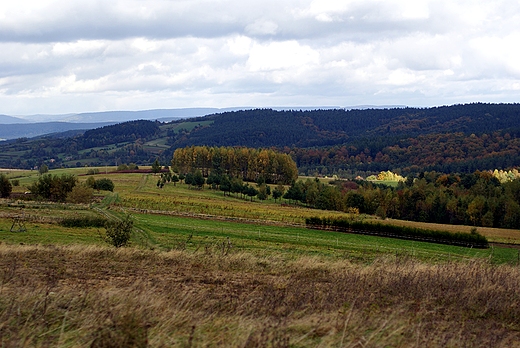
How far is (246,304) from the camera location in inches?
405

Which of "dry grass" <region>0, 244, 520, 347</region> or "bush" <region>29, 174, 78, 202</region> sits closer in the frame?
"dry grass" <region>0, 244, 520, 347</region>

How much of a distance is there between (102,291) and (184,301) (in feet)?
6.09

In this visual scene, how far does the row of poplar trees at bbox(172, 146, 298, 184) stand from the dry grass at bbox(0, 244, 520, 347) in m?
119

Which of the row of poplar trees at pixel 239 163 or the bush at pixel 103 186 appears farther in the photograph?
the row of poplar trees at pixel 239 163

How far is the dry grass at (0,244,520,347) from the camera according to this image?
7926 mm

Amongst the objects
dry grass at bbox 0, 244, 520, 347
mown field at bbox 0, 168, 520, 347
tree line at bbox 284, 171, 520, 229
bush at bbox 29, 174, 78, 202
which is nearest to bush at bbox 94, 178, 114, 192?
bush at bbox 29, 174, 78, 202

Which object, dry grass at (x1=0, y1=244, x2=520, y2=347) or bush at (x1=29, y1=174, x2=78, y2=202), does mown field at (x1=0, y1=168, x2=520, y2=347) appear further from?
bush at (x1=29, y1=174, x2=78, y2=202)

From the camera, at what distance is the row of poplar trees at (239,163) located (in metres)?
135

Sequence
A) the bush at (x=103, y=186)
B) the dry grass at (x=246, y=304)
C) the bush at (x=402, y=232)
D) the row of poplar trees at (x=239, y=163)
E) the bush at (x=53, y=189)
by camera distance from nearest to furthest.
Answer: the dry grass at (x=246, y=304) → the bush at (x=402, y=232) → the bush at (x=53, y=189) → the bush at (x=103, y=186) → the row of poplar trees at (x=239, y=163)

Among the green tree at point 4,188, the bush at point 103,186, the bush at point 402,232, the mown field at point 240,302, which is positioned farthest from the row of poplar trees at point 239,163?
the mown field at point 240,302

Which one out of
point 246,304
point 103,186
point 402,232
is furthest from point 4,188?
point 246,304

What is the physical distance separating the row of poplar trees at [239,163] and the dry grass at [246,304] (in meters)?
119

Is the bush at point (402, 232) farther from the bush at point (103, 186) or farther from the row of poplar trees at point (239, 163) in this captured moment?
the row of poplar trees at point (239, 163)

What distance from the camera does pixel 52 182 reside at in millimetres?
74562
